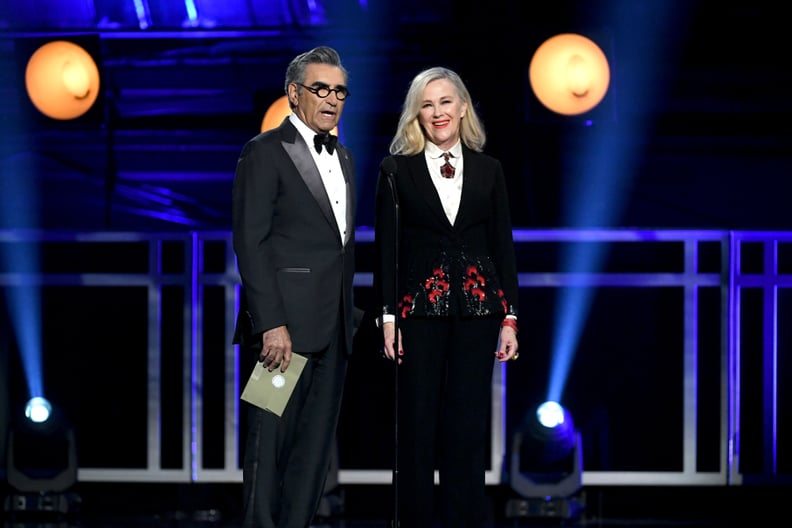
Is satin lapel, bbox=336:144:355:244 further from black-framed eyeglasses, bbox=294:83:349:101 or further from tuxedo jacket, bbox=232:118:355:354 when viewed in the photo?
black-framed eyeglasses, bbox=294:83:349:101

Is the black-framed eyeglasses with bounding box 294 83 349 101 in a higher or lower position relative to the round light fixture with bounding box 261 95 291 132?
lower

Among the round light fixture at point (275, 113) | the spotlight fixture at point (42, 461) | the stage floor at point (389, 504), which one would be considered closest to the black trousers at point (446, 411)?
the stage floor at point (389, 504)

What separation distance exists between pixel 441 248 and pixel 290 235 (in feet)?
1.31

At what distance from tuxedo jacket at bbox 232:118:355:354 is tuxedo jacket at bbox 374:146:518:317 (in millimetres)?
182

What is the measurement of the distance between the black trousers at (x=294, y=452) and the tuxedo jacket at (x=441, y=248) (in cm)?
25

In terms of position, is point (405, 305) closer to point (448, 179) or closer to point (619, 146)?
point (448, 179)

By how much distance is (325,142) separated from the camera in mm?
2924

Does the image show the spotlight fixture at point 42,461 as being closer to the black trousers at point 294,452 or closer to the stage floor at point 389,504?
the stage floor at point 389,504

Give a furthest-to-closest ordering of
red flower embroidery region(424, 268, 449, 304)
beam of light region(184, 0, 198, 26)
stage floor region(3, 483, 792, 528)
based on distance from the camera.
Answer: beam of light region(184, 0, 198, 26) → stage floor region(3, 483, 792, 528) → red flower embroidery region(424, 268, 449, 304)

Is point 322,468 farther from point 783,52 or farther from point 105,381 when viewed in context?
point 783,52

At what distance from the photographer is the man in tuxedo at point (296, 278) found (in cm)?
285

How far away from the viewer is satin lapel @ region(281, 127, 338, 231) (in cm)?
289

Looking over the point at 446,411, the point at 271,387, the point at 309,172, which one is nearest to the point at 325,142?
the point at 309,172

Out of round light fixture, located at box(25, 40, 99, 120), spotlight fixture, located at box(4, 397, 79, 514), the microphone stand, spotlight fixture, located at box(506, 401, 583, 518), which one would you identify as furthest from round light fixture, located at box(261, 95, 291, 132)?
the microphone stand
